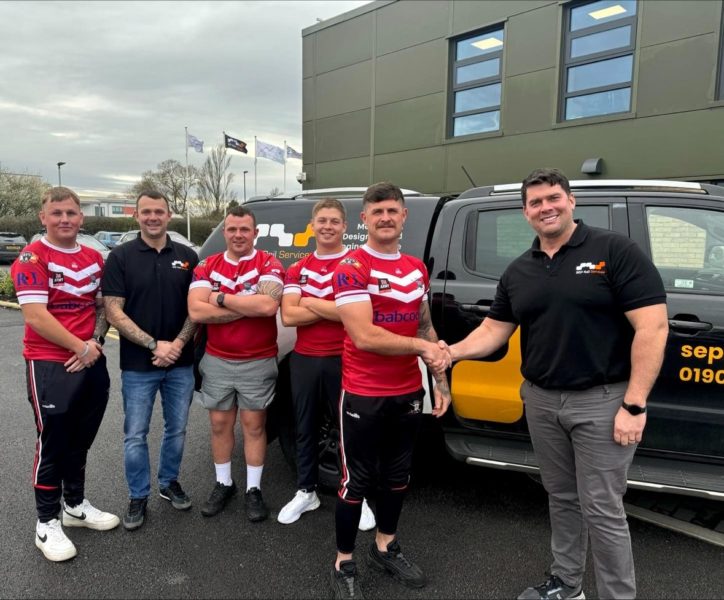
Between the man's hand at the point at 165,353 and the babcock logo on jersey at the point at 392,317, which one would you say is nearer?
the babcock logo on jersey at the point at 392,317

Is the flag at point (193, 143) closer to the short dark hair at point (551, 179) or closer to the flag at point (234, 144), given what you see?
the flag at point (234, 144)

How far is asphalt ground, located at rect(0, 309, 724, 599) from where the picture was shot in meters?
2.54

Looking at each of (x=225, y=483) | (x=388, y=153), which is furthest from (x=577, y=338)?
(x=388, y=153)

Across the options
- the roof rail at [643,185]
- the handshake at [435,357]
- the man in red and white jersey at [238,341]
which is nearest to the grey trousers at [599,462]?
the handshake at [435,357]

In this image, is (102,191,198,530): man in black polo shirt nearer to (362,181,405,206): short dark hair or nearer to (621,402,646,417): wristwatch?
(362,181,405,206): short dark hair

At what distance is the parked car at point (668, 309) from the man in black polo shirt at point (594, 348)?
0.62 m

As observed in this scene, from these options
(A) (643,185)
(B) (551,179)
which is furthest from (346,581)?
(A) (643,185)

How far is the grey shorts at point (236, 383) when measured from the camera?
10.5 feet

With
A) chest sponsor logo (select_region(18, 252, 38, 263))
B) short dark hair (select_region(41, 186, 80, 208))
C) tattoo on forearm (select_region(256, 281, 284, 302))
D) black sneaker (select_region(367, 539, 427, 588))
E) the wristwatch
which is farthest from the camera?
tattoo on forearm (select_region(256, 281, 284, 302))

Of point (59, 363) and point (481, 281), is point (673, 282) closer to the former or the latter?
point (481, 281)

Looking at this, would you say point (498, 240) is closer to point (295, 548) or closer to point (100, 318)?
point (295, 548)

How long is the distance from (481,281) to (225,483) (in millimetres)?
1973

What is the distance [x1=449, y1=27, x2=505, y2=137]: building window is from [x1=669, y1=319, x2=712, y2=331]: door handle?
9.72 meters

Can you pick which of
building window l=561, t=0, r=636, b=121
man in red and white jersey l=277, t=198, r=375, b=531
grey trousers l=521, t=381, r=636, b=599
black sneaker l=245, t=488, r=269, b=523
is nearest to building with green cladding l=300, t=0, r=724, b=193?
building window l=561, t=0, r=636, b=121
